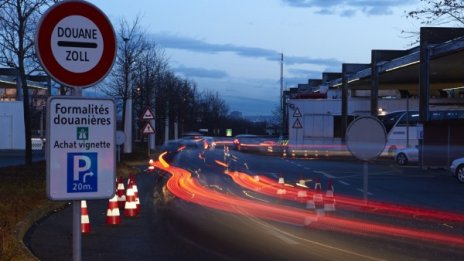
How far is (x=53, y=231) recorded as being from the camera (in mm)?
11406

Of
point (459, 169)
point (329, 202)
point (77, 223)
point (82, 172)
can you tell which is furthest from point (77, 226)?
point (459, 169)

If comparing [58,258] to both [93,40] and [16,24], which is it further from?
[16,24]

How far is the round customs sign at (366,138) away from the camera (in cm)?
1296

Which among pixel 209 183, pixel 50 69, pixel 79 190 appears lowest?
pixel 209 183

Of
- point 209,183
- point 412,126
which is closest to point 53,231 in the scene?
point 209,183

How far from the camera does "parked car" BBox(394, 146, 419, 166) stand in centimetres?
3759

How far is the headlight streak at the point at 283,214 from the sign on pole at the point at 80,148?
7138mm

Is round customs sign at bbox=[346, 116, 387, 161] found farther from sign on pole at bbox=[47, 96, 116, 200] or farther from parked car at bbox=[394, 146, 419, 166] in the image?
parked car at bbox=[394, 146, 419, 166]

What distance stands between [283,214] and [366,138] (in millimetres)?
2371

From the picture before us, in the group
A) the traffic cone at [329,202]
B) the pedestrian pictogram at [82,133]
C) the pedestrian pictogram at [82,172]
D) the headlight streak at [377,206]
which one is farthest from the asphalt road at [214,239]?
the pedestrian pictogram at [82,133]

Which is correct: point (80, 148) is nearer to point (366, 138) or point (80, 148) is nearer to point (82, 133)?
point (82, 133)

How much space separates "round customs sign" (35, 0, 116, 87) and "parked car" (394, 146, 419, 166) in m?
34.6

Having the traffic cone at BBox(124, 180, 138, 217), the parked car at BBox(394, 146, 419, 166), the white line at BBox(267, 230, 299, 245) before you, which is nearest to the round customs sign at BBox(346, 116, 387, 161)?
the white line at BBox(267, 230, 299, 245)

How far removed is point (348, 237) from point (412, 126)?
116 ft
